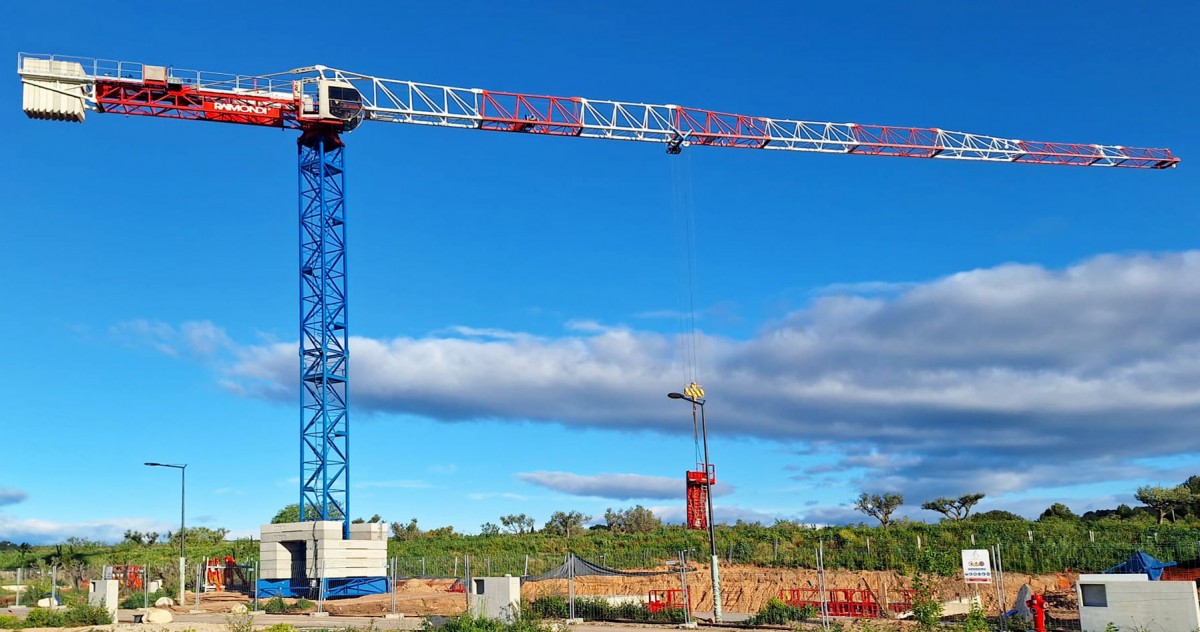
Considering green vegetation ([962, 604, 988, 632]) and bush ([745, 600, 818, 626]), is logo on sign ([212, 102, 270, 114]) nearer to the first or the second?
bush ([745, 600, 818, 626])

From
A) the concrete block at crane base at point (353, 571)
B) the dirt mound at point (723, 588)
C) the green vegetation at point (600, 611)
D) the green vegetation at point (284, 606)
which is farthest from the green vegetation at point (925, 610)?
the concrete block at crane base at point (353, 571)

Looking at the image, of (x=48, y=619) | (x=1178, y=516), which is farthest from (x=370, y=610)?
(x=1178, y=516)

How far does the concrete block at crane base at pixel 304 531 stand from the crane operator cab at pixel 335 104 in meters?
24.6

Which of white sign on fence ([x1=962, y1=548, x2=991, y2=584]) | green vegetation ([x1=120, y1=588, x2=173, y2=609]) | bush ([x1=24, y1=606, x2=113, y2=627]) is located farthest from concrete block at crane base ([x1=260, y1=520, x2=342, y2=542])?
white sign on fence ([x1=962, y1=548, x2=991, y2=584])

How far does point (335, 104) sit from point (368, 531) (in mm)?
26594

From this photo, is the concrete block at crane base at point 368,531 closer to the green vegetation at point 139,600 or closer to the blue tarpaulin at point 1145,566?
the green vegetation at point 139,600

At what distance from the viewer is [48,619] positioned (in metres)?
43.2

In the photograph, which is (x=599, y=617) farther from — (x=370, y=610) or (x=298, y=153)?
(x=298, y=153)

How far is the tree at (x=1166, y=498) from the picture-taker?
312 feet

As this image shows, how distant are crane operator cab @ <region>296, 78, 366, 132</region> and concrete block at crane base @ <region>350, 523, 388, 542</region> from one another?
2490 centimetres

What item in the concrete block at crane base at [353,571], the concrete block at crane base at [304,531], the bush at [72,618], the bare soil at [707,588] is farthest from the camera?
the concrete block at crane base at [304,531]

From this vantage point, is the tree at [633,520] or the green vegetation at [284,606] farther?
the tree at [633,520]

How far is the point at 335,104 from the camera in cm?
6581

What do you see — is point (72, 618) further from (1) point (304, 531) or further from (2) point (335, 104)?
(2) point (335, 104)
